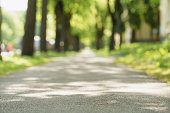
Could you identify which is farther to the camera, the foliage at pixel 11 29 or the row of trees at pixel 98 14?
the foliage at pixel 11 29

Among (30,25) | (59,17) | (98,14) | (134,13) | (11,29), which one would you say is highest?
(98,14)

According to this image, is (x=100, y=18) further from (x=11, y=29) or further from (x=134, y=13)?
(x=11, y=29)

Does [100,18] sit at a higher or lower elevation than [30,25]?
higher

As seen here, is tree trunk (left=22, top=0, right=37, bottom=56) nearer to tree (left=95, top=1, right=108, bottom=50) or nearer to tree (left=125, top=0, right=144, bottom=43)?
tree (left=125, top=0, right=144, bottom=43)

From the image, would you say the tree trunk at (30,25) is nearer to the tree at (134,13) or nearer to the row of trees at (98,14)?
the row of trees at (98,14)

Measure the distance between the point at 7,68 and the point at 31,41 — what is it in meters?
7.43

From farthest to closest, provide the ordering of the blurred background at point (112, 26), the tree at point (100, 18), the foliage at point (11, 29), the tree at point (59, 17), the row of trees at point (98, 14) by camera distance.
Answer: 1. the foliage at point (11, 29)
2. the tree at point (100, 18)
3. the tree at point (59, 17)
4. the row of trees at point (98, 14)
5. the blurred background at point (112, 26)

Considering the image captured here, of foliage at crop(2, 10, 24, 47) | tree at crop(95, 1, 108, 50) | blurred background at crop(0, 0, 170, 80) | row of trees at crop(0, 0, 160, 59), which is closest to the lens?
blurred background at crop(0, 0, 170, 80)

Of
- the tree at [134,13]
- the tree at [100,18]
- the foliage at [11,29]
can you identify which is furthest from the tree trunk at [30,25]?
the foliage at [11,29]

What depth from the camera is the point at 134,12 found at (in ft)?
149

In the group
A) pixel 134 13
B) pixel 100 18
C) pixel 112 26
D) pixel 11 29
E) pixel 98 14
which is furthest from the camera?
pixel 11 29

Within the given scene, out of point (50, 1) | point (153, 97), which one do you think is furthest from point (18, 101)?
point (50, 1)

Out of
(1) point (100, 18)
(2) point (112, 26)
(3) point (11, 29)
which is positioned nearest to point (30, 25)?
(2) point (112, 26)

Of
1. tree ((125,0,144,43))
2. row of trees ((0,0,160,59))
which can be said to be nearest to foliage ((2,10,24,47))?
row of trees ((0,0,160,59))
